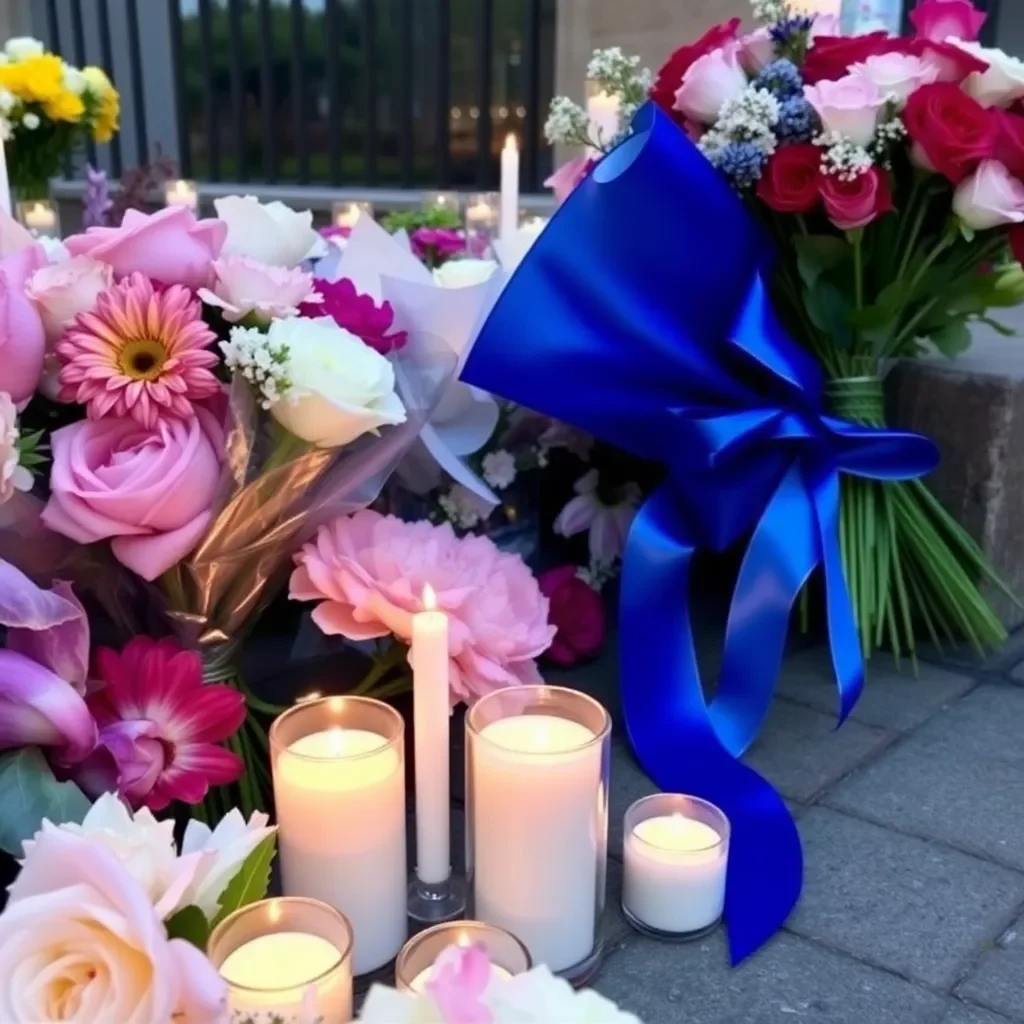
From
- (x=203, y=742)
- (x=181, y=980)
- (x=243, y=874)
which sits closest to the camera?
(x=181, y=980)

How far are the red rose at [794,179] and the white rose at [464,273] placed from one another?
0.77 ft

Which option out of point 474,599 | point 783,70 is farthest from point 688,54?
point 474,599

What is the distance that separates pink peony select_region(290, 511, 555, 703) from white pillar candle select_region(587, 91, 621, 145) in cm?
57

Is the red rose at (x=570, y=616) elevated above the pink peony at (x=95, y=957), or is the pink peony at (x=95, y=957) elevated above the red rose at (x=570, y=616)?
the pink peony at (x=95, y=957)

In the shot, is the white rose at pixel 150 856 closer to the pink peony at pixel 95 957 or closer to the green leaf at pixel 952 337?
the pink peony at pixel 95 957

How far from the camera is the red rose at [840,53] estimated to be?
39.8 inches

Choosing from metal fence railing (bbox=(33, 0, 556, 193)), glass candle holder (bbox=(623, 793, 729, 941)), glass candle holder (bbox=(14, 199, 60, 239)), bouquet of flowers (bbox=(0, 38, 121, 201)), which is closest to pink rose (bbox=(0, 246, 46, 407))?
glass candle holder (bbox=(623, 793, 729, 941))

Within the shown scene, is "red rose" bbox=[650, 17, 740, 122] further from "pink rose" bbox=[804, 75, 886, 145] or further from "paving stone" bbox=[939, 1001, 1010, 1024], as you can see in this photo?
"paving stone" bbox=[939, 1001, 1010, 1024]

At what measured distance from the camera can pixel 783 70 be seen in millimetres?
1017

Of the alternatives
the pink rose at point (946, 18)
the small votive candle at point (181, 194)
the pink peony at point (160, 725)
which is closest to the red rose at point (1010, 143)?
the pink rose at point (946, 18)

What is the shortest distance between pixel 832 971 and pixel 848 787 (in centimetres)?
22

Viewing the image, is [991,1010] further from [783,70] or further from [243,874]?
[783,70]

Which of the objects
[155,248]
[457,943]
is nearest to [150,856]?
[457,943]

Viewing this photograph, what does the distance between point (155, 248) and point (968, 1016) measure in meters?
0.63
